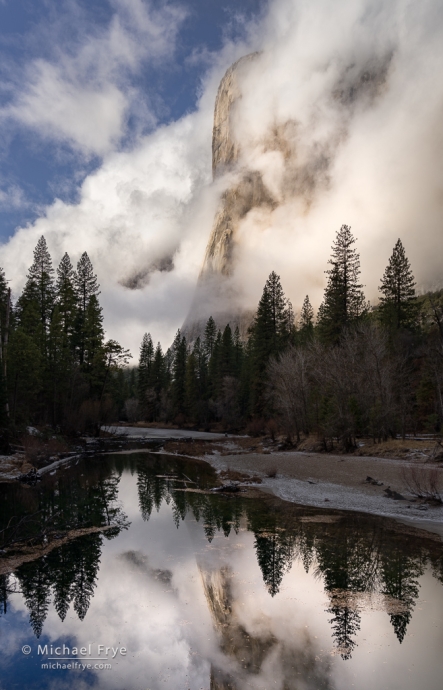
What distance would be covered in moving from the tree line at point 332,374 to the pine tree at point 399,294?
0.11m

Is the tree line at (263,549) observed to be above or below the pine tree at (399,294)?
below

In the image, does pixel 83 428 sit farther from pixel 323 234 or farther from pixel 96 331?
pixel 323 234

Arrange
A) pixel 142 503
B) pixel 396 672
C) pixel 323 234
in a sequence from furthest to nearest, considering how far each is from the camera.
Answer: pixel 323 234, pixel 142 503, pixel 396 672

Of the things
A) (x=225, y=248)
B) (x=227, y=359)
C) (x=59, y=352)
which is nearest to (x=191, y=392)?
(x=227, y=359)

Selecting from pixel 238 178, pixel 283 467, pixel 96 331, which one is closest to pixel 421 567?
pixel 283 467

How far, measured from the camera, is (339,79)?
151875mm

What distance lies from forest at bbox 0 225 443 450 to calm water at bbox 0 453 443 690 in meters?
15.5

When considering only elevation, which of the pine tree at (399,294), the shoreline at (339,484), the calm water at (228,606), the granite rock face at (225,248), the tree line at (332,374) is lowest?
the calm water at (228,606)

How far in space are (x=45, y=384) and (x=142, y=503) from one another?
25.7 metres

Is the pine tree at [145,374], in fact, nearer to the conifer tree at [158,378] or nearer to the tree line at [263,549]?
the conifer tree at [158,378]

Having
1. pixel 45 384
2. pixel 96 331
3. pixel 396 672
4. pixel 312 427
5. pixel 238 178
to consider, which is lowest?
pixel 396 672

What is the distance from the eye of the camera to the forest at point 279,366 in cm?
3025

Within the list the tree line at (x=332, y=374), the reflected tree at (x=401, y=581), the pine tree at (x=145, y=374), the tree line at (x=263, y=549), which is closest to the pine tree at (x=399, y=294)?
the tree line at (x=332, y=374)

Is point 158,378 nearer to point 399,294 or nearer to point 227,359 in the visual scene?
point 227,359
